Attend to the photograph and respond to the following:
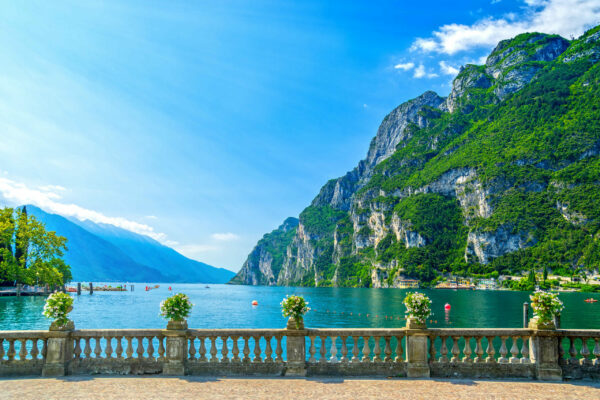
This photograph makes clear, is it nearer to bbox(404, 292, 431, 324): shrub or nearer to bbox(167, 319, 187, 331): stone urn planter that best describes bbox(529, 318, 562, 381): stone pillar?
bbox(404, 292, 431, 324): shrub

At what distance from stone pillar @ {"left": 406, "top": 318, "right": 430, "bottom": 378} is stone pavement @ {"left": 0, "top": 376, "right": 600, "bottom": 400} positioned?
406 mm

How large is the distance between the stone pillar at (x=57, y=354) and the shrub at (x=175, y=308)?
2930mm

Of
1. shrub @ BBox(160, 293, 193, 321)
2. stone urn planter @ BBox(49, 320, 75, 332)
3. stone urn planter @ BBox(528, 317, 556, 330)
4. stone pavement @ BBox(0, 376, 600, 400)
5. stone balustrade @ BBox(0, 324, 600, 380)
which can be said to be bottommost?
stone pavement @ BBox(0, 376, 600, 400)

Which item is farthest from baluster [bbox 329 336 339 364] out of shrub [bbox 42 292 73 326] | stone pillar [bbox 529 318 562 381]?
shrub [bbox 42 292 73 326]

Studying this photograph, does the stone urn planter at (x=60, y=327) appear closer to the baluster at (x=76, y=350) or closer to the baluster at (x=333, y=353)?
the baluster at (x=76, y=350)

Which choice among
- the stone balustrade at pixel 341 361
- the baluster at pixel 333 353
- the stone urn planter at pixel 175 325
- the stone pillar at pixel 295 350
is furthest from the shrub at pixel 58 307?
the baluster at pixel 333 353

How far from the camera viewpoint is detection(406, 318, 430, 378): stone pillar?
1227cm

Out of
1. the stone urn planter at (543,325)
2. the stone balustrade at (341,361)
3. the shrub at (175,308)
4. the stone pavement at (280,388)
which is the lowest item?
the stone pavement at (280,388)

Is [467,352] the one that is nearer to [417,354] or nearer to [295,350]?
[417,354]

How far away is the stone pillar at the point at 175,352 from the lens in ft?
41.2

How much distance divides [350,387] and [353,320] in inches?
2518

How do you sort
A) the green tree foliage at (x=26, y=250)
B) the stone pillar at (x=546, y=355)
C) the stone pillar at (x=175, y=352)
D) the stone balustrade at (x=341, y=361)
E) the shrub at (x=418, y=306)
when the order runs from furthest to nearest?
the green tree foliage at (x=26, y=250) → the stone pillar at (x=175, y=352) → the shrub at (x=418, y=306) → the stone balustrade at (x=341, y=361) → the stone pillar at (x=546, y=355)

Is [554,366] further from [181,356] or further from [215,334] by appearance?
[181,356]

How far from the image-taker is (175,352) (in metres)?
12.6
